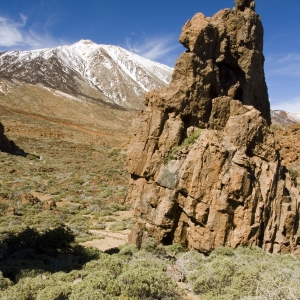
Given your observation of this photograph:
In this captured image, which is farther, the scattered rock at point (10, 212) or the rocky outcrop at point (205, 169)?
the scattered rock at point (10, 212)

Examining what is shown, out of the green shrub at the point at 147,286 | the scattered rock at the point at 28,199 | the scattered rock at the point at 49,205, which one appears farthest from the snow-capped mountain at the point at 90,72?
the green shrub at the point at 147,286

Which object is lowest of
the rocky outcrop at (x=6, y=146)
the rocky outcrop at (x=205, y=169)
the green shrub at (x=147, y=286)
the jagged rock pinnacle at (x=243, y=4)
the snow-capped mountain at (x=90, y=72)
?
the green shrub at (x=147, y=286)

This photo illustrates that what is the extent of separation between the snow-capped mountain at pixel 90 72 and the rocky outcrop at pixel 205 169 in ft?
366

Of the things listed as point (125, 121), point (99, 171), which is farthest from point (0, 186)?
point (125, 121)

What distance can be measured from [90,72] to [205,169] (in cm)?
16370

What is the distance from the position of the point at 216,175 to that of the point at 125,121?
7151cm

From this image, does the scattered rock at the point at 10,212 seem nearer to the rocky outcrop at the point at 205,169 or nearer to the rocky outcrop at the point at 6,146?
the rocky outcrop at the point at 205,169

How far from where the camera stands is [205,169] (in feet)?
33.4

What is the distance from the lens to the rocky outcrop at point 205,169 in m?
9.74

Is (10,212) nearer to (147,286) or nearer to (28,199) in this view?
(28,199)

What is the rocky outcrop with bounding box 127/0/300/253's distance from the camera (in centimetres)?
974

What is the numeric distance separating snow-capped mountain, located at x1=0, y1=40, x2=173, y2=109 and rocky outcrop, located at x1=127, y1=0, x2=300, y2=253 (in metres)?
112

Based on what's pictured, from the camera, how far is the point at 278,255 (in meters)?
9.55

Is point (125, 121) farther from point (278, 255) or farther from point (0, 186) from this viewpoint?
point (278, 255)
